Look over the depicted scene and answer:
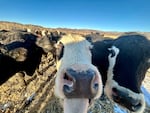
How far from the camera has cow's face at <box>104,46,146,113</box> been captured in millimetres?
4723

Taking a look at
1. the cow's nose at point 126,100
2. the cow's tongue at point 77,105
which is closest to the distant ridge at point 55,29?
the cow's nose at point 126,100

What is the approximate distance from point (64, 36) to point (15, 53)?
2.72ft

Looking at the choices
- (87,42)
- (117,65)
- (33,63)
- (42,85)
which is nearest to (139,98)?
(117,65)

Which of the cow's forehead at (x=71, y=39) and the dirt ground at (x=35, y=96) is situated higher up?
the cow's forehead at (x=71, y=39)

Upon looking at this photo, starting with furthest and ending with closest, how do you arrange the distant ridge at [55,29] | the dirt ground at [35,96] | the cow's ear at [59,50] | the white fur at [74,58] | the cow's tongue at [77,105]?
the dirt ground at [35,96] < the distant ridge at [55,29] < the cow's ear at [59,50] < the cow's tongue at [77,105] < the white fur at [74,58]

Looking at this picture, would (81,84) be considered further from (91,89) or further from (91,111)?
(91,111)

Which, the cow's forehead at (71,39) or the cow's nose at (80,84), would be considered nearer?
the cow's nose at (80,84)

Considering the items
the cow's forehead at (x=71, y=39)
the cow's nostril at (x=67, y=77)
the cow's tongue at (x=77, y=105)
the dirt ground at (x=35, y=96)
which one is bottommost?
the dirt ground at (x=35, y=96)

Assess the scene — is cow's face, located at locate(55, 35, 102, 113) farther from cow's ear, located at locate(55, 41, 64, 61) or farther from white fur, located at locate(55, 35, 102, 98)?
cow's ear, located at locate(55, 41, 64, 61)

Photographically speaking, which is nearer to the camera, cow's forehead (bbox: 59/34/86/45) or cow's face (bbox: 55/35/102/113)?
cow's face (bbox: 55/35/102/113)

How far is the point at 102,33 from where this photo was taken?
5.51 meters

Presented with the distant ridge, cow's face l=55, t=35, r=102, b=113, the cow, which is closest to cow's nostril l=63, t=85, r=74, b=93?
cow's face l=55, t=35, r=102, b=113

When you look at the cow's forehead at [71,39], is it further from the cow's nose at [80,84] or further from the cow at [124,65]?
the cow's nose at [80,84]

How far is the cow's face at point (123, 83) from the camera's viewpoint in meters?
4.72
